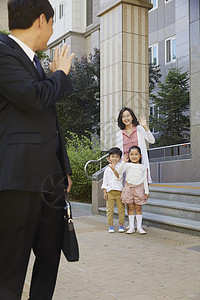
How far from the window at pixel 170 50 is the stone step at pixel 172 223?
18.5m

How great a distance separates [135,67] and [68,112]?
441 inches

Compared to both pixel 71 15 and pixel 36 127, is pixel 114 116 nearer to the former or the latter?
pixel 36 127

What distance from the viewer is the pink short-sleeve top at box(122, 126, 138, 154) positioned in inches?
259

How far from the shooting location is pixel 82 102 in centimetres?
2161

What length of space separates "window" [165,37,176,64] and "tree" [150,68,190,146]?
2361 mm

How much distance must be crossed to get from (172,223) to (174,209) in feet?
1.71

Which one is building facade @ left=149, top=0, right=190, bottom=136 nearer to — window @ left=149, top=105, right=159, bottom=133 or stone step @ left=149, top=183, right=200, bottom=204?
window @ left=149, top=105, right=159, bottom=133

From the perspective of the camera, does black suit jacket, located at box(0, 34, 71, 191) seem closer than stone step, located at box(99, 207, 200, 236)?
Yes

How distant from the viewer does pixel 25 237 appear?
2.03m

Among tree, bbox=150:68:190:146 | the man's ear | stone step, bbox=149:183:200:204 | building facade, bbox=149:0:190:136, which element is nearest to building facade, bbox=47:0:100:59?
building facade, bbox=149:0:190:136

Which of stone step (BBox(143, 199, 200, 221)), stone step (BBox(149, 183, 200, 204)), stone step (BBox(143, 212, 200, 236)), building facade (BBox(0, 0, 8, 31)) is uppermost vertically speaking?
building facade (BBox(0, 0, 8, 31))

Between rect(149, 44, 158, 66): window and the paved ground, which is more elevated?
rect(149, 44, 158, 66): window

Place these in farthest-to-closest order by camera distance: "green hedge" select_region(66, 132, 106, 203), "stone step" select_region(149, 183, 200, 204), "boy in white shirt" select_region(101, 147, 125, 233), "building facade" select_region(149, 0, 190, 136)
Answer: "building facade" select_region(149, 0, 190, 136)
"green hedge" select_region(66, 132, 106, 203)
"stone step" select_region(149, 183, 200, 204)
"boy in white shirt" select_region(101, 147, 125, 233)

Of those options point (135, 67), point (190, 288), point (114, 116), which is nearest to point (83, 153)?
point (114, 116)
